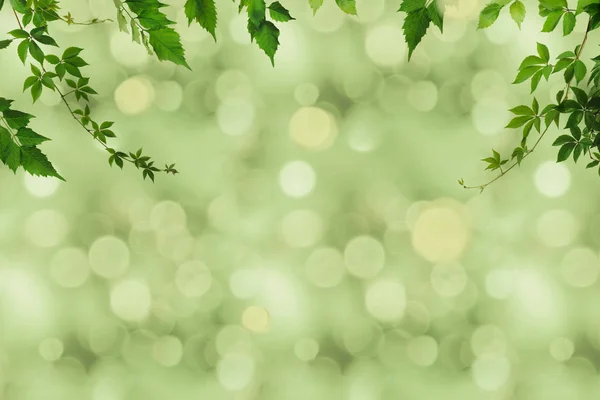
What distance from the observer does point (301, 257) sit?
38.2 inches

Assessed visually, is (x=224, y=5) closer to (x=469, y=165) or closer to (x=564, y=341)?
(x=469, y=165)

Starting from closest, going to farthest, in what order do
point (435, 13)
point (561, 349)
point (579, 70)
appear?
point (435, 13), point (579, 70), point (561, 349)

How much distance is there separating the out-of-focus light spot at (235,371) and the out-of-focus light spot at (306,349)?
0.27 ft

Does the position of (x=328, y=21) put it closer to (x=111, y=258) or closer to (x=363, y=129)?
(x=363, y=129)

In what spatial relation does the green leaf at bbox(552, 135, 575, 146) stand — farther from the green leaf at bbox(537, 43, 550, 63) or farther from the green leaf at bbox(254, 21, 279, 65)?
the green leaf at bbox(254, 21, 279, 65)

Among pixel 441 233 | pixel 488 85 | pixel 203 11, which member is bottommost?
pixel 203 11

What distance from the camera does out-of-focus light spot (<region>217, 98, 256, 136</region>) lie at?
38.4 inches

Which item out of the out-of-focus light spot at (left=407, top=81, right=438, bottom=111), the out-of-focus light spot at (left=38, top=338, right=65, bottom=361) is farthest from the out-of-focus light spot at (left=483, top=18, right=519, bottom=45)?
the out-of-focus light spot at (left=38, top=338, right=65, bottom=361)

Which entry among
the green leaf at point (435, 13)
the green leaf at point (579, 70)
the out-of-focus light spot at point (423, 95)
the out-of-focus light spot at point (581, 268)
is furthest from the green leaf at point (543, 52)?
the out-of-focus light spot at point (581, 268)

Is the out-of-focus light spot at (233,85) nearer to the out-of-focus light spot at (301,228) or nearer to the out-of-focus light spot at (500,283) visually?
the out-of-focus light spot at (301,228)

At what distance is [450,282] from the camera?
0.96 meters

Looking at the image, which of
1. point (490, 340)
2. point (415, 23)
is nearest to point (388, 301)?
point (490, 340)

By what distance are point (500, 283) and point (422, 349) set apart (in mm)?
175

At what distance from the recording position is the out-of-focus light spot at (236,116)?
3.20ft
